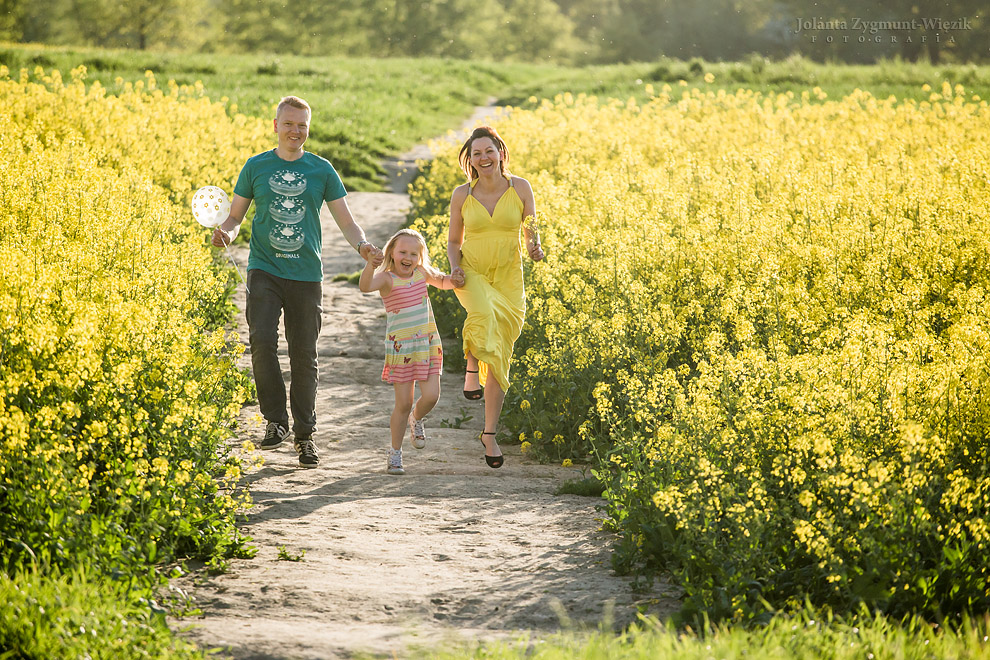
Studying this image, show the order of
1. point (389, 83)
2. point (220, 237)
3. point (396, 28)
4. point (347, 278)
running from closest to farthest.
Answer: point (220, 237) < point (347, 278) < point (389, 83) < point (396, 28)

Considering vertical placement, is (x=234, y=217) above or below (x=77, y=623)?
above

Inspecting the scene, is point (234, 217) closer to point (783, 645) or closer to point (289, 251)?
point (289, 251)

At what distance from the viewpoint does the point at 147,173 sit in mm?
11109

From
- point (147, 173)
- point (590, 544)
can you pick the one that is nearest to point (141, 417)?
point (590, 544)

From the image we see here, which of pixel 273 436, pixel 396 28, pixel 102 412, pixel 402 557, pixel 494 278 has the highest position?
pixel 396 28

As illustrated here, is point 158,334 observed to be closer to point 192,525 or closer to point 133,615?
Answer: point 192,525

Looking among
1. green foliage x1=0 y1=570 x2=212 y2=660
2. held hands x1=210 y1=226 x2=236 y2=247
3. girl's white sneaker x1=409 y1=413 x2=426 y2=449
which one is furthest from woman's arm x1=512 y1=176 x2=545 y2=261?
green foliage x1=0 y1=570 x2=212 y2=660

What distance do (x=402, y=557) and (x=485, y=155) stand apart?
2859mm

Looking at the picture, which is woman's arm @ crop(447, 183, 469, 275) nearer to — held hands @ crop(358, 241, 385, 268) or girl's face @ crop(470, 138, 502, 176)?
girl's face @ crop(470, 138, 502, 176)

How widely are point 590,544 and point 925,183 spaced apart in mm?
6368

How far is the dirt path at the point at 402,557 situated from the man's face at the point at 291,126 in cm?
201

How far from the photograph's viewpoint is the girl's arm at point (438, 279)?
6.40m

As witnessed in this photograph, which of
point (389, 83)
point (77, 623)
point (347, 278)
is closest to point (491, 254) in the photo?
point (77, 623)

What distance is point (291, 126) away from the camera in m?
6.15
